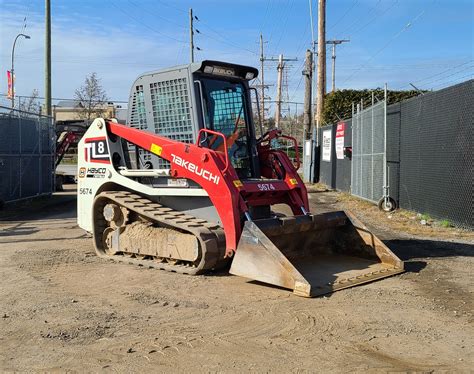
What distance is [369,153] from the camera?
15102 mm

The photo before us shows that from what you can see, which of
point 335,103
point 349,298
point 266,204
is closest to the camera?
point 349,298

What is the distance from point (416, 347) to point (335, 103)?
24146 millimetres

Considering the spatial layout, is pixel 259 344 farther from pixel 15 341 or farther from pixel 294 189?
pixel 294 189

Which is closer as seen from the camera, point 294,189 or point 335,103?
point 294,189

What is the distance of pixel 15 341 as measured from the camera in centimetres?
459

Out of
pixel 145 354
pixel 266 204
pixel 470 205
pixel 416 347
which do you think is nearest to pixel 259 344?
pixel 145 354

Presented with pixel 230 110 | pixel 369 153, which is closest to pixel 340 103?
pixel 369 153

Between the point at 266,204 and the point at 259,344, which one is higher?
the point at 266,204

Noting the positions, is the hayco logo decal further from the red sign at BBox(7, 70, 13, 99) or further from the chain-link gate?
the red sign at BBox(7, 70, 13, 99)

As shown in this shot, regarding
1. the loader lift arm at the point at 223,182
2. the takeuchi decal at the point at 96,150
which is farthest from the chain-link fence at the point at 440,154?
the takeuchi decal at the point at 96,150

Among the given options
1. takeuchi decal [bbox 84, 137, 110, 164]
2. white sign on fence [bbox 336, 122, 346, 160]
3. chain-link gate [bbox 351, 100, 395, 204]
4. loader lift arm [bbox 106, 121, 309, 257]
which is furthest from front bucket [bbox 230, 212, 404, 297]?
white sign on fence [bbox 336, 122, 346, 160]

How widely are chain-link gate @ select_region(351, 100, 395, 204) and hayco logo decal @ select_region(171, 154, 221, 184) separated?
7475 millimetres

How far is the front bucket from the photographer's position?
19.6ft

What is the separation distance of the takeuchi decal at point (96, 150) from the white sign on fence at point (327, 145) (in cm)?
1530
